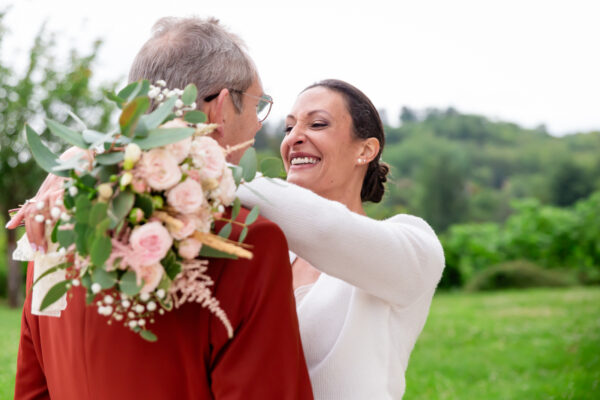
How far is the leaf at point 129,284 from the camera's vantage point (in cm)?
163

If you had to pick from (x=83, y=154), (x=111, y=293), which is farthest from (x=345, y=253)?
(x=83, y=154)

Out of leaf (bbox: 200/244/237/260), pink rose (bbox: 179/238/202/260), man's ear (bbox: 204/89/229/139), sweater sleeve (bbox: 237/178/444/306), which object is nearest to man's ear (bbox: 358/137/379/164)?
sweater sleeve (bbox: 237/178/444/306)

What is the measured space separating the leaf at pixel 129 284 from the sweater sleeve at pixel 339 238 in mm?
470

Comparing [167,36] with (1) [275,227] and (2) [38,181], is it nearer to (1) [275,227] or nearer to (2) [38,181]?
(1) [275,227]

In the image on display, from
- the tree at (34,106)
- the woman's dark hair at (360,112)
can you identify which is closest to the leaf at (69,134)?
the woman's dark hair at (360,112)

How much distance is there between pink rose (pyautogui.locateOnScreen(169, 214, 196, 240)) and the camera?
5.43 feet

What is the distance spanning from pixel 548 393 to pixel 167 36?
24.5 ft

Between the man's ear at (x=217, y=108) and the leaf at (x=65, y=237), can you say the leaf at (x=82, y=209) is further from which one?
the man's ear at (x=217, y=108)

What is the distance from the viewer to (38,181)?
21.8 meters

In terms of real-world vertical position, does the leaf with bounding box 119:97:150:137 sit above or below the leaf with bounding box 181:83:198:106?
below

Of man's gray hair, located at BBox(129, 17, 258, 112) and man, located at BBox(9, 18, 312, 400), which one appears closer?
man, located at BBox(9, 18, 312, 400)

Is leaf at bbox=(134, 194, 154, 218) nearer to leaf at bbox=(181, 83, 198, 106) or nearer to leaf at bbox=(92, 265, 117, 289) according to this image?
leaf at bbox=(92, 265, 117, 289)

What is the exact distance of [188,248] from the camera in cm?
168

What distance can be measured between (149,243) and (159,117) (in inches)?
12.7
